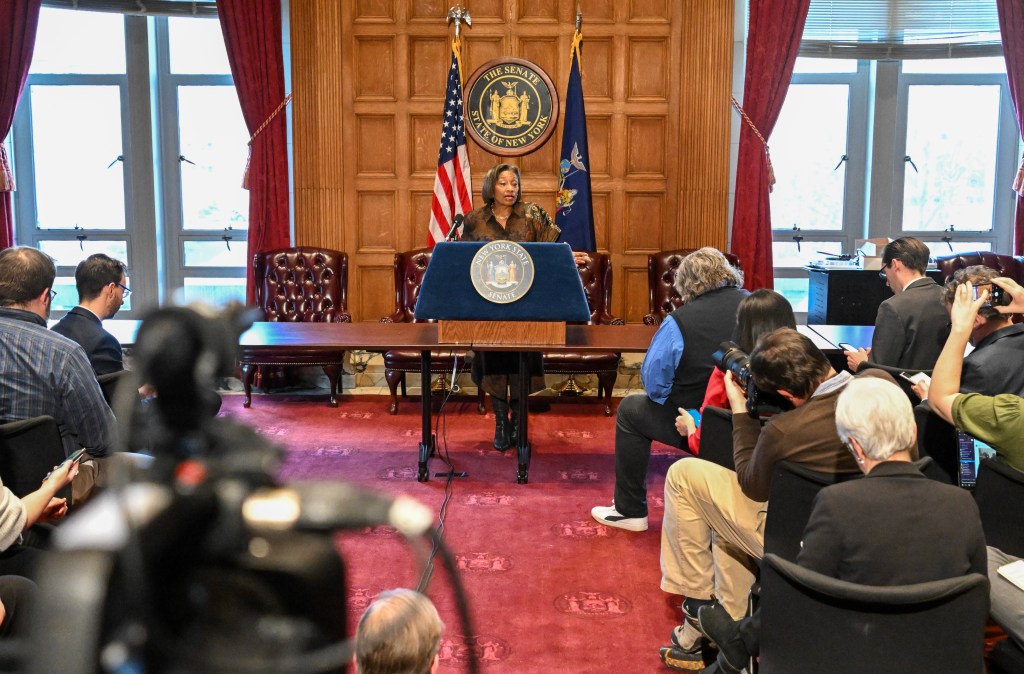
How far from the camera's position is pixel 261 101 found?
7094mm

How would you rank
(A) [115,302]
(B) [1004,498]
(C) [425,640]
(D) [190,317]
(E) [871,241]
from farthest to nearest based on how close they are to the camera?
1. (E) [871,241]
2. (A) [115,302]
3. (B) [1004,498]
4. (C) [425,640]
5. (D) [190,317]

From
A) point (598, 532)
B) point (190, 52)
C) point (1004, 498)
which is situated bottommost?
point (598, 532)

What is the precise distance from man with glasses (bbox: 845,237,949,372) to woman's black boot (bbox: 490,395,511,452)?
1942 mm

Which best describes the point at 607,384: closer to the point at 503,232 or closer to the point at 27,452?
the point at 503,232

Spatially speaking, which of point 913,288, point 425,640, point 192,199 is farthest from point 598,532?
point 192,199

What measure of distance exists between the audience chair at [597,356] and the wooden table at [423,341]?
854mm

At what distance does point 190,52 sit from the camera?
24.9 ft

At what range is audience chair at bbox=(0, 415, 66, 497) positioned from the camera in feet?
9.04

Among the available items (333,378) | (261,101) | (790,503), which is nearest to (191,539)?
(790,503)

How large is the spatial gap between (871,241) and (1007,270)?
103cm

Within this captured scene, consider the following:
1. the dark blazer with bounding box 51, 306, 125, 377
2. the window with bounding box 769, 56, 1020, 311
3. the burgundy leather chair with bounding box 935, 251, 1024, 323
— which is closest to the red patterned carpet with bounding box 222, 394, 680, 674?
the dark blazer with bounding box 51, 306, 125, 377

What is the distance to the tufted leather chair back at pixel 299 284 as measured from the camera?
6734 mm

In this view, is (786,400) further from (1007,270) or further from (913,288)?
(1007,270)

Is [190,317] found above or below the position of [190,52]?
below
